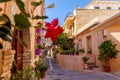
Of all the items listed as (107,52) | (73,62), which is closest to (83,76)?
(107,52)

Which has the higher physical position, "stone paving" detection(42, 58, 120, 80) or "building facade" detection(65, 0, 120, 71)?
"building facade" detection(65, 0, 120, 71)

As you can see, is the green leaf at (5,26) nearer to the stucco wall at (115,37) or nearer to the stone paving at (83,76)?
the stone paving at (83,76)

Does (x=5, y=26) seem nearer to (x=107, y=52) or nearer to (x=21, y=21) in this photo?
(x=21, y=21)

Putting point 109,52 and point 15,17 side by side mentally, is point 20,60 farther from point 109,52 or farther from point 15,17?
point 109,52

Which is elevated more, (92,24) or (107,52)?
(92,24)

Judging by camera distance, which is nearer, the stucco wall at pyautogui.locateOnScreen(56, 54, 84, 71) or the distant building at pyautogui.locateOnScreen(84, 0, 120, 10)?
the stucco wall at pyautogui.locateOnScreen(56, 54, 84, 71)

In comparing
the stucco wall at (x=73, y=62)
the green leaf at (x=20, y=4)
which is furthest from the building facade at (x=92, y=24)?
the green leaf at (x=20, y=4)

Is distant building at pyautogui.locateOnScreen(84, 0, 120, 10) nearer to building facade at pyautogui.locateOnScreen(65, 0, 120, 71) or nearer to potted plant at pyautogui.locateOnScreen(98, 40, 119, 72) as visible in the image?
building facade at pyautogui.locateOnScreen(65, 0, 120, 71)

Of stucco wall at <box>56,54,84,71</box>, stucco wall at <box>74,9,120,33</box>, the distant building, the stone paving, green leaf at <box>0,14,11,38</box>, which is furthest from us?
the distant building

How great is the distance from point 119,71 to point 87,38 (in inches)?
293

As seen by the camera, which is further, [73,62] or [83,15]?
[83,15]

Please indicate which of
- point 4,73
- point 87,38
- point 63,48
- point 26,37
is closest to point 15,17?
point 4,73

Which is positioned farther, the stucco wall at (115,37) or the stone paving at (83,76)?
the stucco wall at (115,37)

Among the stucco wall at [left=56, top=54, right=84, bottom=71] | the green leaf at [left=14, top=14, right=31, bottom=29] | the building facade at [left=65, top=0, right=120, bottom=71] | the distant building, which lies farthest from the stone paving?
the distant building
